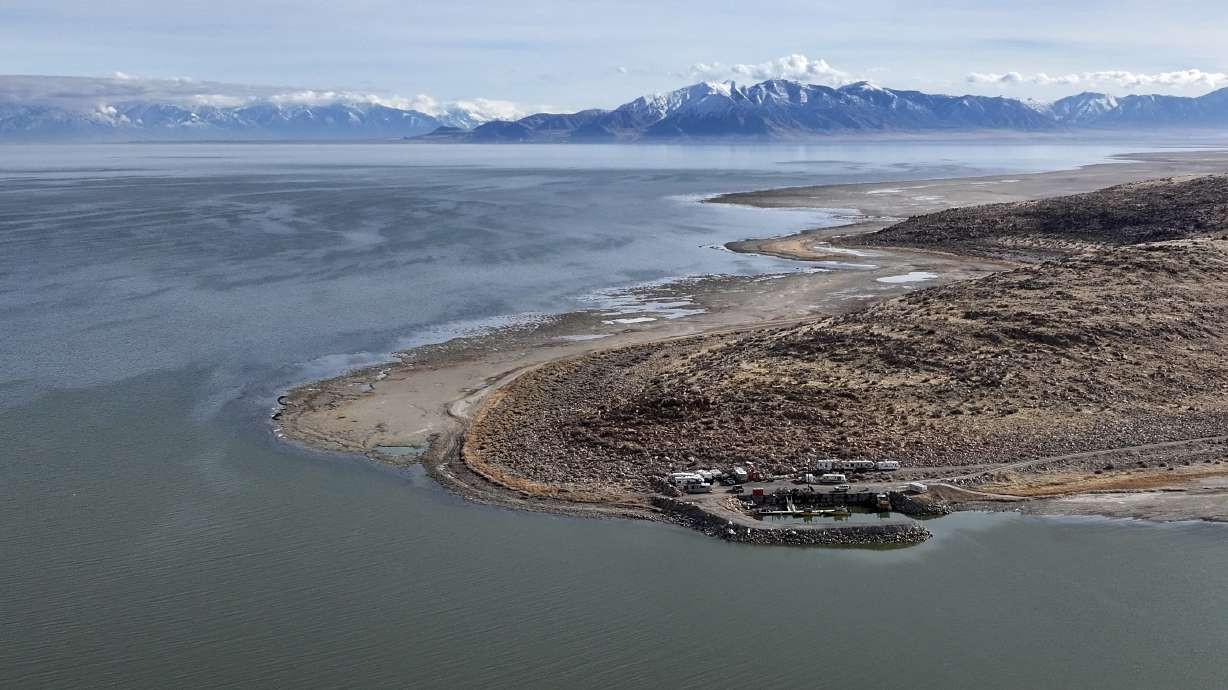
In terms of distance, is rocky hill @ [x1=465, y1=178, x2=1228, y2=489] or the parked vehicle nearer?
the parked vehicle

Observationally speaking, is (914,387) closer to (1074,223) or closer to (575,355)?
(575,355)

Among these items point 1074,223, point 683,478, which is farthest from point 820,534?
point 1074,223

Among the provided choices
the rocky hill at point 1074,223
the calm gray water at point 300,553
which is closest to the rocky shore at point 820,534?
the calm gray water at point 300,553

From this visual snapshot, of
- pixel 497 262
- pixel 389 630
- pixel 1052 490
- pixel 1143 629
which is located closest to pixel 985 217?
pixel 497 262

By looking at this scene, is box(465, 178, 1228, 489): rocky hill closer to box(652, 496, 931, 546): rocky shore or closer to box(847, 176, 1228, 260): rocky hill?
box(652, 496, 931, 546): rocky shore

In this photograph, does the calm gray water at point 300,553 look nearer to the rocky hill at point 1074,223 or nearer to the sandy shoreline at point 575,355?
the sandy shoreline at point 575,355

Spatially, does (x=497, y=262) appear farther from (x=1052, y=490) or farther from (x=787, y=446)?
(x=1052, y=490)

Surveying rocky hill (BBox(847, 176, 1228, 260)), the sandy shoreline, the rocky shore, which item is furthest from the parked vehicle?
rocky hill (BBox(847, 176, 1228, 260))

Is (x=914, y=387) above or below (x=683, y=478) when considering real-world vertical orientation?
above
